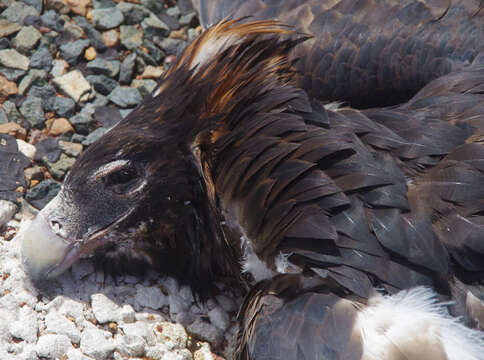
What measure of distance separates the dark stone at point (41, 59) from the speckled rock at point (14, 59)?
1.0 inches

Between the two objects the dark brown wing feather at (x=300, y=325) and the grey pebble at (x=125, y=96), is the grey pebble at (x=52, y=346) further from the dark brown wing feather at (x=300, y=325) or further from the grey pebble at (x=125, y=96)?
the grey pebble at (x=125, y=96)

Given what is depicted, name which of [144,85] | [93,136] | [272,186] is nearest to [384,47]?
[272,186]

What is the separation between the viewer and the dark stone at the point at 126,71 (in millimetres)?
3184

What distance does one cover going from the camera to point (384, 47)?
8.73 feet

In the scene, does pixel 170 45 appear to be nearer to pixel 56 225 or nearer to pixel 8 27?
pixel 8 27

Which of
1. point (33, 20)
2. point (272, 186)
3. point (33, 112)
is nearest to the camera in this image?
point (272, 186)

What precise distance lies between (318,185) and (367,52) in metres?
0.81

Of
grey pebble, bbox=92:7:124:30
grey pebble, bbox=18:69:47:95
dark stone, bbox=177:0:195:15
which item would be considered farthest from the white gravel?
dark stone, bbox=177:0:195:15

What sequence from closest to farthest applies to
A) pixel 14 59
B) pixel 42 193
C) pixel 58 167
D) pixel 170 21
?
pixel 42 193, pixel 58 167, pixel 14 59, pixel 170 21

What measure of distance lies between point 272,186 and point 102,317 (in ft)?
2.27

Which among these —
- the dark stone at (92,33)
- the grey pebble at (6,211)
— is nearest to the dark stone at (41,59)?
the dark stone at (92,33)

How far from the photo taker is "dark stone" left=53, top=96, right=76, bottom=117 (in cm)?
299

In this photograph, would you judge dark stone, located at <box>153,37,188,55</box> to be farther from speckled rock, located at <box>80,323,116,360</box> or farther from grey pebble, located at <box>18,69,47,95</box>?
speckled rock, located at <box>80,323,116,360</box>

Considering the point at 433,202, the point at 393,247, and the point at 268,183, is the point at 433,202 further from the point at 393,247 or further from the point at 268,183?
the point at 268,183
